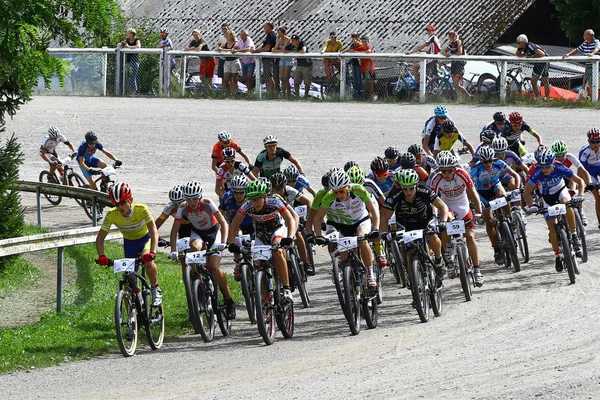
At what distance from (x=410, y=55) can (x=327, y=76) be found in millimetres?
2864

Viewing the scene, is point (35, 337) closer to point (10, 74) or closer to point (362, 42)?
point (10, 74)

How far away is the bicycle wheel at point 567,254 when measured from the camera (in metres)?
16.7

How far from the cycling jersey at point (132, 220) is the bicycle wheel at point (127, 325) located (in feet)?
3.35

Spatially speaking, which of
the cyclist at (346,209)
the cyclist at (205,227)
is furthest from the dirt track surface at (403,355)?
the cyclist at (346,209)

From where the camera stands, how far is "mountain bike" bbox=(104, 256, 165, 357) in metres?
13.9

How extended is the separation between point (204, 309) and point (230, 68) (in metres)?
19.0

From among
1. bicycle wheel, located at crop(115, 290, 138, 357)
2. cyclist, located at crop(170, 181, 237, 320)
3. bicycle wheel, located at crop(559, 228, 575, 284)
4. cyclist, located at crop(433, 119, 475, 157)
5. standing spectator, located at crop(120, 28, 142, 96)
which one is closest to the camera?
bicycle wheel, located at crop(115, 290, 138, 357)

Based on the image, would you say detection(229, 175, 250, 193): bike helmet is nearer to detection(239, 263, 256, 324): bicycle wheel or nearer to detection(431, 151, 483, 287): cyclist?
detection(239, 263, 256, 324): bicycle wheel

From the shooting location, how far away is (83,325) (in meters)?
15.6

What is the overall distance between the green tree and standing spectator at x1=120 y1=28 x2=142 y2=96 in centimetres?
1227

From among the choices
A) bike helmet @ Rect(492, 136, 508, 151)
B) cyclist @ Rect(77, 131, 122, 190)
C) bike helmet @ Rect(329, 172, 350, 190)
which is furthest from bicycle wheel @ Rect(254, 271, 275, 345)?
cyclist @ Rect(77, 131, 122, 190)

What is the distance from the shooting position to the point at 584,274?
17.7m

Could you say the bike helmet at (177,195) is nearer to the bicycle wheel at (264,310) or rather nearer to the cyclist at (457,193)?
the bicycle wheel at (264,310)

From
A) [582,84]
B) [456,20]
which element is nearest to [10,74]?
[582,84]
